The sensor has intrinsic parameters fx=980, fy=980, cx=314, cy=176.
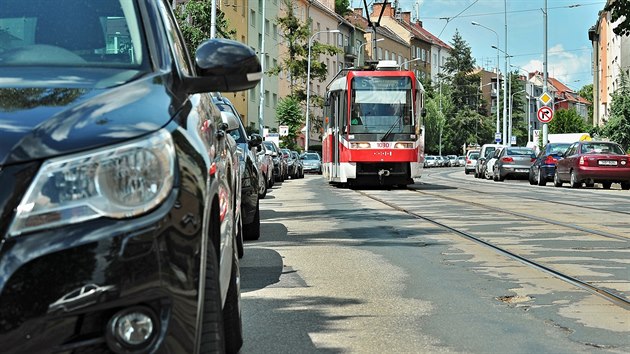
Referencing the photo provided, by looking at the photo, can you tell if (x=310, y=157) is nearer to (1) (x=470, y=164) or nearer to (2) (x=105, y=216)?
(1) (x=470, y=164)

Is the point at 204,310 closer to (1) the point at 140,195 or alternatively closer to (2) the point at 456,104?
(1) the point at 140,195

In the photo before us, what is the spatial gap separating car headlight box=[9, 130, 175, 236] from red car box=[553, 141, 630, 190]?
2962 cm

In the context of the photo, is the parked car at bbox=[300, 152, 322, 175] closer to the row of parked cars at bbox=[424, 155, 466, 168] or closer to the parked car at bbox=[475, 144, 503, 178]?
the parked car at bbox=[475, 144, 503, 178]

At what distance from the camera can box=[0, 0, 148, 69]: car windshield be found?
350 centimetres

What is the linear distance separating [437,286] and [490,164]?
139 feet

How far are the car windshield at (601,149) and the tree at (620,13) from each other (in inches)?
367

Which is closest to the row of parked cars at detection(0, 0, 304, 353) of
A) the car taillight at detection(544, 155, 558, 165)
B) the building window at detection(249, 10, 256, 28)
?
the car taillight at detection(544, 155, 558, 165)

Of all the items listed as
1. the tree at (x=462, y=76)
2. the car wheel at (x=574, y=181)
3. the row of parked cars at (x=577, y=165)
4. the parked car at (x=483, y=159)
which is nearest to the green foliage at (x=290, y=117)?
the parked car at (x=483, y=159)

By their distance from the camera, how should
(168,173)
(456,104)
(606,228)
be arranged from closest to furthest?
(168,173)
(606,228)
(456,104)

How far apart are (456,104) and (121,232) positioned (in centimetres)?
12749

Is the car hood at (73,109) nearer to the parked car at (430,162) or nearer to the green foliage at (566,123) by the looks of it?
the parked car at (430,162)

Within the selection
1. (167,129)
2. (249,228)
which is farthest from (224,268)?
(249,228)

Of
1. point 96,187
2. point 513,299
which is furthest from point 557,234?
point 96,187

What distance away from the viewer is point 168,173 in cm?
273
